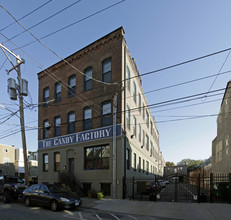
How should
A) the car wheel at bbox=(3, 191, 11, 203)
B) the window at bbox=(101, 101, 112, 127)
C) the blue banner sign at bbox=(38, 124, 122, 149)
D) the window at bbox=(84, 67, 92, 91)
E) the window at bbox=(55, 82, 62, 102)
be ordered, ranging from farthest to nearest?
1. the window at bbox=(55, 82, 62, 102)
2. the window at bbox=(84, 67, 92, 91)
3. the window at bbox=(101, 101, 112, 127)
4. the blue banner sign at bbox=(38, 124, 122, 149)
5. the car wheel at bbox=(3, 191, 11, 203)

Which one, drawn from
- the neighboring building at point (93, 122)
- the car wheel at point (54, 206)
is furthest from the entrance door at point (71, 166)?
the car wheel at point (54, 206)

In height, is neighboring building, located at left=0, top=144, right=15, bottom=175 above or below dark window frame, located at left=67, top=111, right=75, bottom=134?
below

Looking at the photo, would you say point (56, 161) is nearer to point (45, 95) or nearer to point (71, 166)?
point (71, 166)

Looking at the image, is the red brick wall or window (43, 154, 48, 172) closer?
the red brick wall

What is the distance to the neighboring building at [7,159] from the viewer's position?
49406mm

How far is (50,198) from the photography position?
11.0 m

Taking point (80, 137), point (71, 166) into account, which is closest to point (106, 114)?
point (80, 137)

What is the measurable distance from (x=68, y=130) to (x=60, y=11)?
12.6 m

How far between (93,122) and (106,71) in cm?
467

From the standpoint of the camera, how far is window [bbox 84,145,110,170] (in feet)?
54.2

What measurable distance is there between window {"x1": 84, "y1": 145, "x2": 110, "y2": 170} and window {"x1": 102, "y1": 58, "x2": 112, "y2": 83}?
585 cm

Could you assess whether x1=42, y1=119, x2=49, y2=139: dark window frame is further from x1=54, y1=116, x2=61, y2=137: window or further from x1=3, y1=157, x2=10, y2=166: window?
x1=3, y1=157, x2=10, y2=166: window

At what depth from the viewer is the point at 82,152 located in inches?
704

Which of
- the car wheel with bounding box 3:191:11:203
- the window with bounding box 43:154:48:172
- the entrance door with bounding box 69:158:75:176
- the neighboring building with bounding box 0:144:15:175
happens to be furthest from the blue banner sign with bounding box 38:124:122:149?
the neighboring building with bounding box 0:144:15:175
